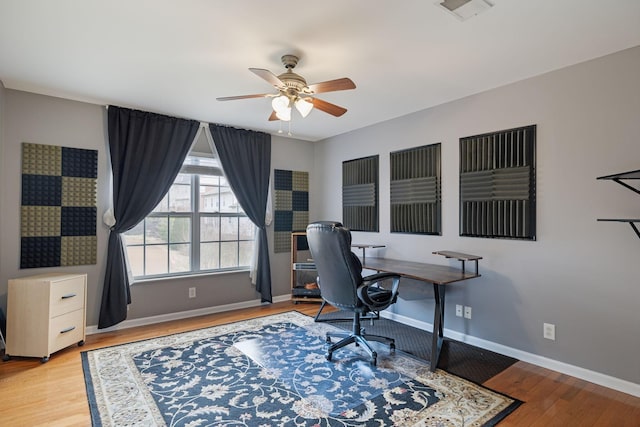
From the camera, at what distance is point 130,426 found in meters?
1.92

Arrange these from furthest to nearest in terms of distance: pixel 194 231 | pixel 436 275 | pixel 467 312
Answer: pixel 194 231, pixel 467 312, pixel 436 275

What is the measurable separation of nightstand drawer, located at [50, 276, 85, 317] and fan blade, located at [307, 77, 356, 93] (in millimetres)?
2671

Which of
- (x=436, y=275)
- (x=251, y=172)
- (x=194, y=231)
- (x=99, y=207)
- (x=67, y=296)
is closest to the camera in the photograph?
(x=436, y=275)

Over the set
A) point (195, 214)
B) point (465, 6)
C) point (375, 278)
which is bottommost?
point (375, 278)

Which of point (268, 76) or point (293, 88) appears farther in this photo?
point (293, 88)

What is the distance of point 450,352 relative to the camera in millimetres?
2994

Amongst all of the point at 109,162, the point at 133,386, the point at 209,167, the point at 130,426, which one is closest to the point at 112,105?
the point at 109,162

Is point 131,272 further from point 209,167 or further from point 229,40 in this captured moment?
point 229,40

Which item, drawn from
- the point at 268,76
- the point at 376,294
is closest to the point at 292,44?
Answer: the point at 268,76

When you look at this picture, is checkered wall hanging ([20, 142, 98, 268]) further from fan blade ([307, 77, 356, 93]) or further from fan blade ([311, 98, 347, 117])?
fan blade ([307, 77, 356, 93])

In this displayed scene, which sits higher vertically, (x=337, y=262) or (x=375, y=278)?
(x=337, y=262)

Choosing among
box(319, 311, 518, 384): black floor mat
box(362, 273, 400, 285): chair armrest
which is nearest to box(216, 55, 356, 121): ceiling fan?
box(362, 273, 400, 285): chair armrest

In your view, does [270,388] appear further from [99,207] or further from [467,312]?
[99,207]

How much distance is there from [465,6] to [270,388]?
267cm
